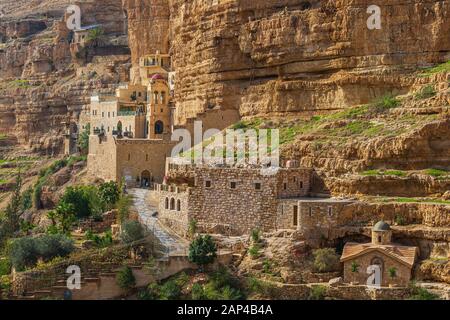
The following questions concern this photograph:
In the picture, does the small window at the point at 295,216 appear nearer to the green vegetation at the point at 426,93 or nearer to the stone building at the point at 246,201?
the stone building at the point at 246,201

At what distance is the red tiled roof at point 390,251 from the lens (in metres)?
41.8

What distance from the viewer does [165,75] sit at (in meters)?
70.4

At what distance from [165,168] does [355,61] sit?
12426mm

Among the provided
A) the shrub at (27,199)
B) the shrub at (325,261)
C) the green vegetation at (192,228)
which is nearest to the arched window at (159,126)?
the shrub at (27,199)

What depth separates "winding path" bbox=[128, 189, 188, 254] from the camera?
4728cm

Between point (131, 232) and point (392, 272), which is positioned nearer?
point (392, 272)

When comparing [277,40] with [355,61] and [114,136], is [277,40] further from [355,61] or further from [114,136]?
[114,136]

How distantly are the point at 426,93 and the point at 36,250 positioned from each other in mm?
19361

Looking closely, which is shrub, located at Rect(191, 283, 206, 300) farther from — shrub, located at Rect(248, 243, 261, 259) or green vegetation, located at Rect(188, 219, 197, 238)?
green vegetation, located at Rect(188, 219, 197, 238)

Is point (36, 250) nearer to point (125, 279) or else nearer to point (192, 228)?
point (125, 279)

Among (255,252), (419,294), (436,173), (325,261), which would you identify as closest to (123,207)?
(255,252)

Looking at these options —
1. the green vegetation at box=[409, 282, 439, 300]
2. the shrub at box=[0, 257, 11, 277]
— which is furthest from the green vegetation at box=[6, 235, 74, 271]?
the green vegetation at box=[409, 282, 439, 300]

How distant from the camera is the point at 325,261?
1710 inches
